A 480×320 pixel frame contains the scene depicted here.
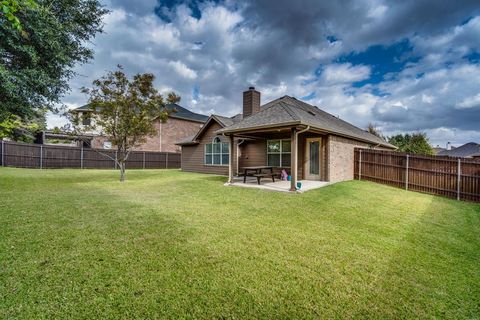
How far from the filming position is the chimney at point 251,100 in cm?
1358

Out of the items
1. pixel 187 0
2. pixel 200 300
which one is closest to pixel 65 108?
pixel 187 0

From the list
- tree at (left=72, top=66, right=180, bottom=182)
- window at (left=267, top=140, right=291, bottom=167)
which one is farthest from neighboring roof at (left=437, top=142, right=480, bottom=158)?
tree at (left=72, top=66, right=180, bottom=182)

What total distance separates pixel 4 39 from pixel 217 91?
56.3 ft

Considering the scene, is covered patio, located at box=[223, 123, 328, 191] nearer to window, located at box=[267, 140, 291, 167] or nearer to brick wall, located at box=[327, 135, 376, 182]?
window, located at box=[267, 140, 291, 167]

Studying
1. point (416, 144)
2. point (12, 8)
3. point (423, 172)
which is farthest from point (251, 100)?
point (416, 144)

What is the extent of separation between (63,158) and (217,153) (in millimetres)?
13303

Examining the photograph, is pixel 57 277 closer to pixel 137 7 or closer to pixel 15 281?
pixel 15 281

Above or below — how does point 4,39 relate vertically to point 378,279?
above

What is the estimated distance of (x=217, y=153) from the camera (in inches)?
634

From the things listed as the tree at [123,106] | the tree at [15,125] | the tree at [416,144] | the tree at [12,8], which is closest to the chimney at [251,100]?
the tree at [123,106]

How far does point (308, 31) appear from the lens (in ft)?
36.2

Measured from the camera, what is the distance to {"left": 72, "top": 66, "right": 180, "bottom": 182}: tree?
35.5 ft

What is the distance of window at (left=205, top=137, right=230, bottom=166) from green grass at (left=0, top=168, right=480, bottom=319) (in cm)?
993

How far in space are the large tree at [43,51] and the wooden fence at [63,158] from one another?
223 inches
